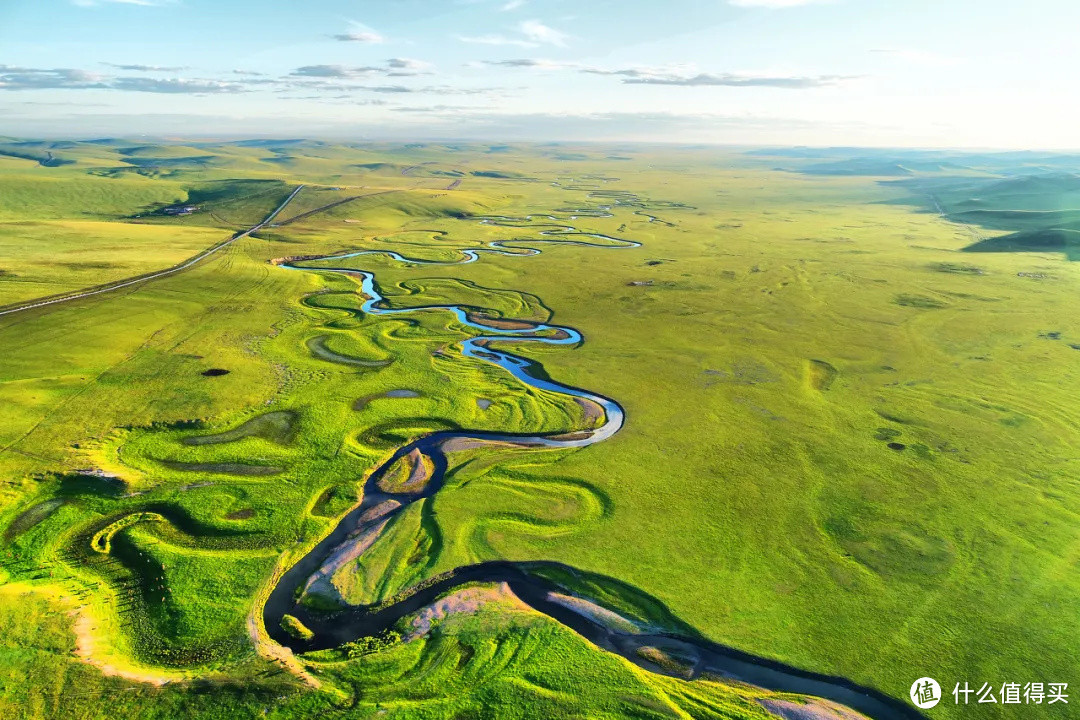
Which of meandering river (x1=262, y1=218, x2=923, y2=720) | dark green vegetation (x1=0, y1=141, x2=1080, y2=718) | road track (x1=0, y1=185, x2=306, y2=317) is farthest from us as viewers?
road track (x1=0, y1=185, x2=306, y2=317)

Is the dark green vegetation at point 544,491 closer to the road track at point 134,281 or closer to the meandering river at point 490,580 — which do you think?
the meandering river at point 490,580

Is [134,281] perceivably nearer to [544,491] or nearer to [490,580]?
[544,491]

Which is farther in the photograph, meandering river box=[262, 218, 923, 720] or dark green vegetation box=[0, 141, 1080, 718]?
meandering river box=[262, 218, 923, 720]

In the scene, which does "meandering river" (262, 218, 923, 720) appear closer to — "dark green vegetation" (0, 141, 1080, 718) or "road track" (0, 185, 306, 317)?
"dark green vegetation" (0, 141, 1080, 718)

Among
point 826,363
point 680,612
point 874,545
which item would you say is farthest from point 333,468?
point 826,363

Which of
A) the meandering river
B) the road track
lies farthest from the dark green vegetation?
the road track

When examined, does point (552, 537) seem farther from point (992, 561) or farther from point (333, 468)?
point (992, 561)

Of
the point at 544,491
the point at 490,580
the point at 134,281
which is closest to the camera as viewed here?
the point at 490,580

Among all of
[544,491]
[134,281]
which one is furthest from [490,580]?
[134,281]

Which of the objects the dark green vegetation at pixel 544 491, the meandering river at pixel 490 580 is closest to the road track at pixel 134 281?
the dark green vegetation at pixel 544 491
